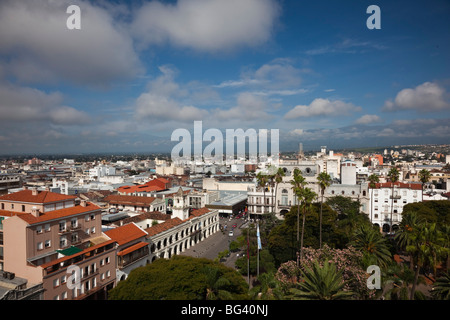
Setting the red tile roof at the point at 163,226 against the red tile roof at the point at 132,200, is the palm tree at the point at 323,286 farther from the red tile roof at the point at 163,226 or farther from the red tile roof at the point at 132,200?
the red tile roof at the point at 132,200

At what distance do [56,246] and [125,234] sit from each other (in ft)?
23.7

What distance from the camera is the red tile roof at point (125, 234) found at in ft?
102

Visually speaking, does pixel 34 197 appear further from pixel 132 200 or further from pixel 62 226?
pixel 132 200

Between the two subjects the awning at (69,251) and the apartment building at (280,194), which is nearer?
the awning at (69,251)

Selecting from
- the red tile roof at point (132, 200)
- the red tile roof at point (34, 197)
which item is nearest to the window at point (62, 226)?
the red tile roof at point (34, 197)

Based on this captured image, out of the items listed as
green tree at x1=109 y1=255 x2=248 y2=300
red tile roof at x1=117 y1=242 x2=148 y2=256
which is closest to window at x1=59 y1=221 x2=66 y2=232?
red tile roof at x1=117 y1=242 x2=148 y2=256

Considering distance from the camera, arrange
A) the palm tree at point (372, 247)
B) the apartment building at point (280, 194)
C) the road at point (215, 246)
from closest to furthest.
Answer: the palm tree at point (372, 247) < the road at point (215, 246) < the apartment building at point (280, 194)

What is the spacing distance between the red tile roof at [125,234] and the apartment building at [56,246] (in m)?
0.88

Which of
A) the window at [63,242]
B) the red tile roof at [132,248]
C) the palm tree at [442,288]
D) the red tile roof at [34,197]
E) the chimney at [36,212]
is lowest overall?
the red tile roof at [132,248]

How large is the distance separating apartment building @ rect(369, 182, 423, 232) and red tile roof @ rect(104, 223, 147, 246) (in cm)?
4521

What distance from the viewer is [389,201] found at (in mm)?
55781

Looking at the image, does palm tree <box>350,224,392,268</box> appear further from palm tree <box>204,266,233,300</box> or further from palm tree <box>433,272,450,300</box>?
palm tree <box>204,266,233,300</box>
